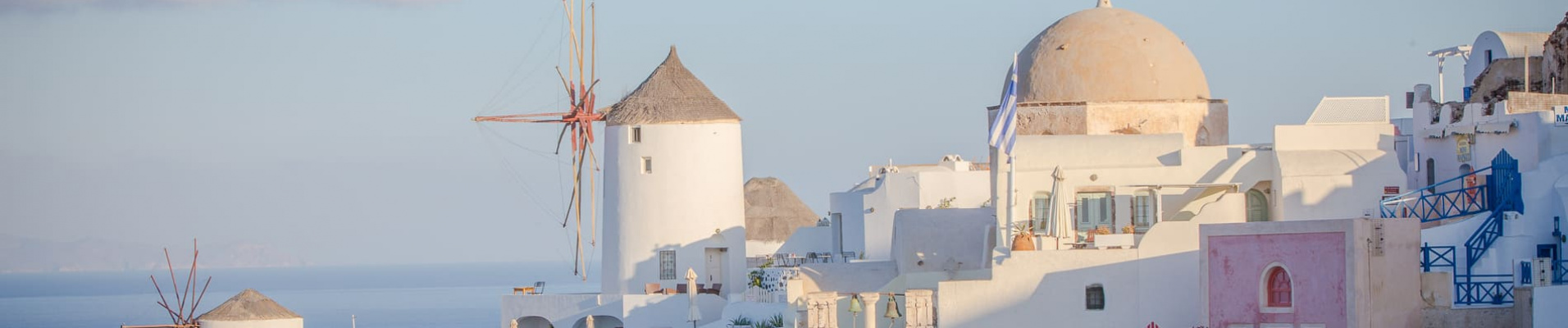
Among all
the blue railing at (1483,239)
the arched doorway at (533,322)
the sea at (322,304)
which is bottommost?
the sea at (322,304)

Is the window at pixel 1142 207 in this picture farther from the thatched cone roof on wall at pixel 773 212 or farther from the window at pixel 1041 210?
the thatched cone roof on wall at pixel 773 212

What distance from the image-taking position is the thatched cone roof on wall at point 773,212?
176 feet

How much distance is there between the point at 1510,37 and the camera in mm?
37500

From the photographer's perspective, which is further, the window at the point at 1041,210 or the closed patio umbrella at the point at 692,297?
the closed patio umbrella at the point at 692,297

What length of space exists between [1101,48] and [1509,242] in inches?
371

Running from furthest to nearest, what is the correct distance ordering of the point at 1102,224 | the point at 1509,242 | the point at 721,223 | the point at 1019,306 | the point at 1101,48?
the point at 721,223 < the point at 1101,48 < the point at 1102,224 < the point at 1019,306 < the point at 1509,242

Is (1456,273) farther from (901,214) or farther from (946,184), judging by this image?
(946,184)

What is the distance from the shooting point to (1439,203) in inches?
1195

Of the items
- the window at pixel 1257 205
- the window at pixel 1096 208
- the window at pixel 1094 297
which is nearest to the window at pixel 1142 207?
the window at pixel 1096 208

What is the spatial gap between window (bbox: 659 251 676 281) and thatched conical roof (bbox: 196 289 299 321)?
6747 millimetres

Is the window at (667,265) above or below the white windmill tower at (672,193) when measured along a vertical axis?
below

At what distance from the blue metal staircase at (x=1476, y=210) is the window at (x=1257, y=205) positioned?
8.69 ft

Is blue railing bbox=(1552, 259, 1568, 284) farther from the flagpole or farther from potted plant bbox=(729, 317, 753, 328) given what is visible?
potted plant bbox=(729, 317, 753, 328)

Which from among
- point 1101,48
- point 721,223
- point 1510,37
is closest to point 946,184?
point 721,223
